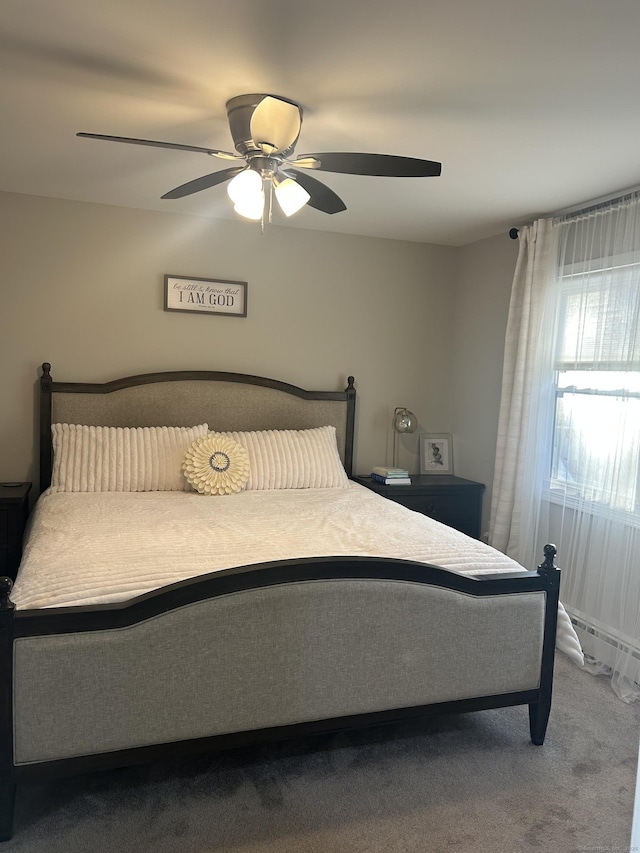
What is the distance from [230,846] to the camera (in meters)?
1.91

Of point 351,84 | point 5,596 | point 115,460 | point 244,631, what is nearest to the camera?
point 5,596

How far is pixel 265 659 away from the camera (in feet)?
6.94

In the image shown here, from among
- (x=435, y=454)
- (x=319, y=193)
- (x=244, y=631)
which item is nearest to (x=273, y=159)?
(x=319, y=193)

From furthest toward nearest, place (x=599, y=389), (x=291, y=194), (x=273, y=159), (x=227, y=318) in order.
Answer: (x=227, y=318)
(x=599, y=389)
(x=291, y=194)
(x=273, y=159)

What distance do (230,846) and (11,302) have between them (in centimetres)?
316

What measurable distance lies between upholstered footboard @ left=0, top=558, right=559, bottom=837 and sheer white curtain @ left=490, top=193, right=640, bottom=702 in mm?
958

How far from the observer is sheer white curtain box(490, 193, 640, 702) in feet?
10.4

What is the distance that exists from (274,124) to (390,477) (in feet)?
8.45

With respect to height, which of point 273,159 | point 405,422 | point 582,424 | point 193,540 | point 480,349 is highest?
point 273,159

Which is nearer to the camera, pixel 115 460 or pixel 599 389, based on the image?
pixel 599 389

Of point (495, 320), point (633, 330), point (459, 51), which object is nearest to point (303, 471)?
point (495, 320)

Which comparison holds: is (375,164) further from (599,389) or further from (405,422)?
(405,422)

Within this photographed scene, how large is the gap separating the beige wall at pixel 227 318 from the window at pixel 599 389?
0.97 meters

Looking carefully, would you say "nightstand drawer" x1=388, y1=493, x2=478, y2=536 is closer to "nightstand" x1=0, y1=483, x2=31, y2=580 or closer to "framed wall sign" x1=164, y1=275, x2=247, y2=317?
"framed wall sign" x1=164, y1=275, x2=247, y2=317
